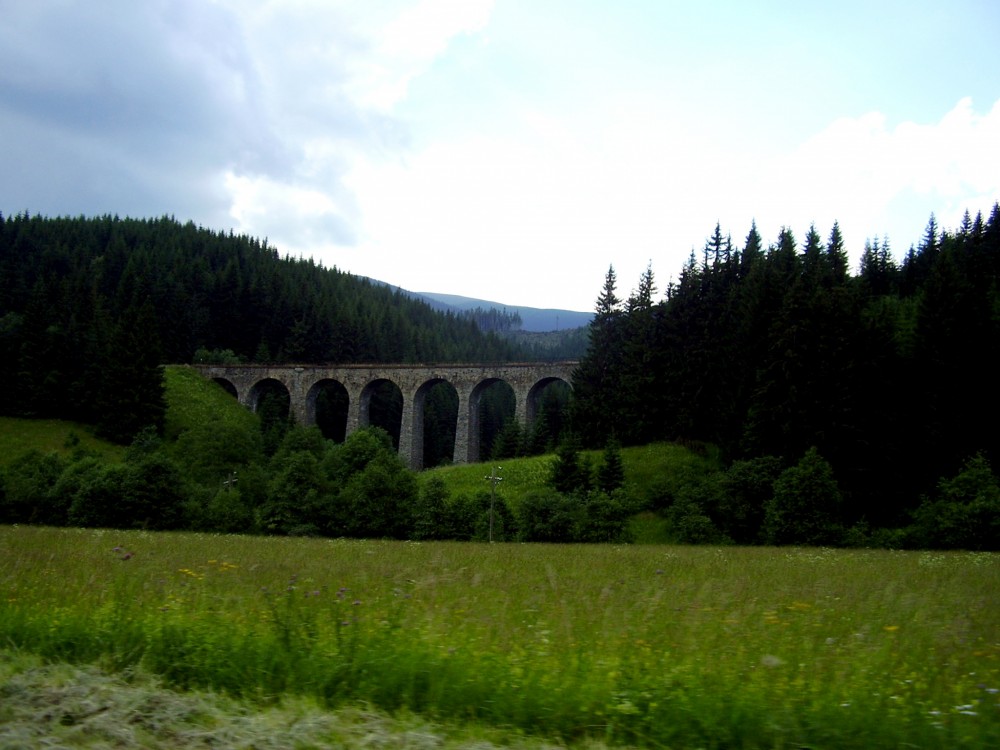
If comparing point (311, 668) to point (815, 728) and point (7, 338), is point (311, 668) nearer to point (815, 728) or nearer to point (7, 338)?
point (815, 728)

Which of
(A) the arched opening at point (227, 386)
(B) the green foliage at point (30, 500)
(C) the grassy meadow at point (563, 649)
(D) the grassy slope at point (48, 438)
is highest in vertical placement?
(A) the arched opening at point (227, 386)

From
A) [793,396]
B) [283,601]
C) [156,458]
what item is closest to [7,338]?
[156,458]

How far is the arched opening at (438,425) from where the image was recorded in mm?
83375

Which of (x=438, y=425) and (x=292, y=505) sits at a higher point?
(x=438, y=425)

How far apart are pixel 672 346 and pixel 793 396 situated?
14163 mm

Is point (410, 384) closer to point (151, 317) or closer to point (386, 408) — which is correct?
point (386, 408)

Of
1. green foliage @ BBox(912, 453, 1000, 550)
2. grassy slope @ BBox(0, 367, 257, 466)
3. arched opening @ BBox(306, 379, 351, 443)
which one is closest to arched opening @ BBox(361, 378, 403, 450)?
arched opening @ BBox(306, 379, 351, 443)

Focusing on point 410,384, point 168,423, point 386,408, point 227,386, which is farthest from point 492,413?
point 168,423

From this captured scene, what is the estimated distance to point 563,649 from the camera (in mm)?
5242

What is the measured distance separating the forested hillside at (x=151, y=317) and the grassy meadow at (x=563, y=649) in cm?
5927

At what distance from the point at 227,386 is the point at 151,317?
13.7 m

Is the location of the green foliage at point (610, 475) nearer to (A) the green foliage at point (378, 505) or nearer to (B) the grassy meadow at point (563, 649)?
(A) the green foliage at point (378, 505)

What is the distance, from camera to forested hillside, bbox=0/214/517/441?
6062cm

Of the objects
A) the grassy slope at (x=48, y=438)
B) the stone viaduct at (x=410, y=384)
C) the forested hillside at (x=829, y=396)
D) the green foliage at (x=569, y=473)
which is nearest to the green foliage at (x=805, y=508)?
the forested hillside at (x=829, y=396)
